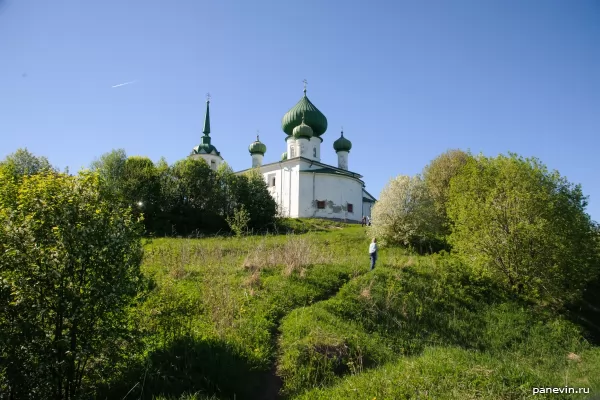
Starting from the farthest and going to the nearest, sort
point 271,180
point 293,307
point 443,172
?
point 271,180 < point 443,172 < point 293,307

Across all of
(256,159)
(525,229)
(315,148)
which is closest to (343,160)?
A: (315,148)

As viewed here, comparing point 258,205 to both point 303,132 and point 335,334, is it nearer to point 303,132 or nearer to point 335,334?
point 303,132

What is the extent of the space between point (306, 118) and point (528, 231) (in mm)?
25660

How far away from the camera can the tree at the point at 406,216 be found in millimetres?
20547

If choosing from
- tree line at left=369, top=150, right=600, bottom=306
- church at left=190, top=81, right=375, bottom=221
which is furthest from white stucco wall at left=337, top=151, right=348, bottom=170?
tree line at left=369, top=150, right=600, bottom=306

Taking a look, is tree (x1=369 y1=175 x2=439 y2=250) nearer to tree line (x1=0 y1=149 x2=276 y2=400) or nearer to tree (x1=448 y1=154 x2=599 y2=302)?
tree (x1=448 y1=154 x2=599 y2=302)

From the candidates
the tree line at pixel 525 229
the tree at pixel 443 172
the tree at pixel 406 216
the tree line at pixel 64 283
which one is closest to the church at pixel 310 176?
the tree at pixel 443 172

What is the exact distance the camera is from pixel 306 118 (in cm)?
3650

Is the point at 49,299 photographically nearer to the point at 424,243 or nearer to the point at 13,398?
the point at 13,398

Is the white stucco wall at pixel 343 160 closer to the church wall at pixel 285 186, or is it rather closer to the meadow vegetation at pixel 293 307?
the church wall at pixel 285 186

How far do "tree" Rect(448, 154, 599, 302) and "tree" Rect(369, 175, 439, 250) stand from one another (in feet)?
17.8

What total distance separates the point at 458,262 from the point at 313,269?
593 centimetres

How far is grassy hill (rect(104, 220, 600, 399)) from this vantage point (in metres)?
6.38

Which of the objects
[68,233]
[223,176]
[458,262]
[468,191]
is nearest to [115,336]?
[68,233]
